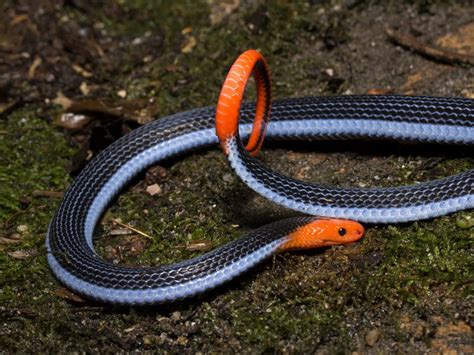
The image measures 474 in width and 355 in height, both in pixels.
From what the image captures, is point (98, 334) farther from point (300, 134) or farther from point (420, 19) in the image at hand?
point (420, 19)

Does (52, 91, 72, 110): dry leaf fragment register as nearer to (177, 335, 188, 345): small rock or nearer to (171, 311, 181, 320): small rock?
(171, 311, 181, 320): small rock

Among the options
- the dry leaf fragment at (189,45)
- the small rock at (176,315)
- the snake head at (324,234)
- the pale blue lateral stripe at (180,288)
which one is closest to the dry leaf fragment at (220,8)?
the dry leaf fragment at (189,45)

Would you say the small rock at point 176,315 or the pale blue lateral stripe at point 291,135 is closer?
the small rock at point 176,315

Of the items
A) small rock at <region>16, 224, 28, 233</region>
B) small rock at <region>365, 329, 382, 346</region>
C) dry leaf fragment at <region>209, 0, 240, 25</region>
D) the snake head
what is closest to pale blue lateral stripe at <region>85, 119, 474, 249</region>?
small rock at <region>16, 224, 28, 233</region>

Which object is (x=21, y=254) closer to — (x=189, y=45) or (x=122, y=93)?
(x=122, y=93)

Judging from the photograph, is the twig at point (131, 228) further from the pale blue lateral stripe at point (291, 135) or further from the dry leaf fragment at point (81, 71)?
the dry leaf fragment at point (81, 71)

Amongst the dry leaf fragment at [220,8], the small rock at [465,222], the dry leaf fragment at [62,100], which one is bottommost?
the dry leaf fragment at [62,100]
